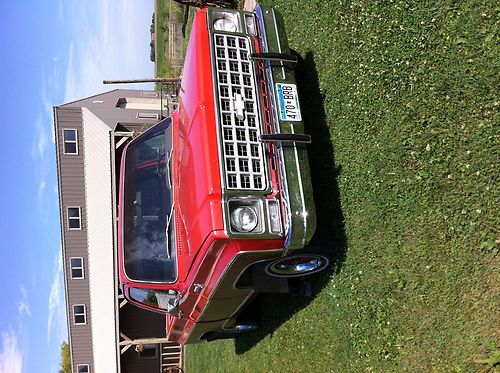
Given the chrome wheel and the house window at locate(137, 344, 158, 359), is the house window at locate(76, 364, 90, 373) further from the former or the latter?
the chrome wheel

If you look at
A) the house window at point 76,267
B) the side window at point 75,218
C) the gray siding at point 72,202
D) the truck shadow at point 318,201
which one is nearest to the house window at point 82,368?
the gray siding at point 72,202

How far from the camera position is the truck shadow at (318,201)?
677cm

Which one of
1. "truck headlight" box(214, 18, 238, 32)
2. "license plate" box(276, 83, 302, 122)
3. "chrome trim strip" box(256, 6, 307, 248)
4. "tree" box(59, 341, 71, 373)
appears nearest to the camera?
"chrome trim strip" box(256, 6, 307, 248)

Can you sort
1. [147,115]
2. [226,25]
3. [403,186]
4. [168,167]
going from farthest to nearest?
[147,115], [168,167], [226,25], [403,186]

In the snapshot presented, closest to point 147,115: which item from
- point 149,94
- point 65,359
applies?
point 149,94

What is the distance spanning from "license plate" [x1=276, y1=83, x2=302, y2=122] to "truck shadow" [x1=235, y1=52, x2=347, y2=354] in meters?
1.08

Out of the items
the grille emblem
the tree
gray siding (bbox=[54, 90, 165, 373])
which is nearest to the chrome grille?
the grille emblem

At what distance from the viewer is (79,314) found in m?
16.5

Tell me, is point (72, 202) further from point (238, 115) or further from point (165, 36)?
point (238, 115)

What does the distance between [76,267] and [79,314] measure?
1.50 m

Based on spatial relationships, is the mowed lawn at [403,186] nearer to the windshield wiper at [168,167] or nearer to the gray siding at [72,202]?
the windshield wiper at [168,167]

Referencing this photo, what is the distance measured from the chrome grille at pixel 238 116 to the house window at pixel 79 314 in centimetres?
1241

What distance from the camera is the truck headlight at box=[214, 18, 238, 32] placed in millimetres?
6715

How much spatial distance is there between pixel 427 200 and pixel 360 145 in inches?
53.6
